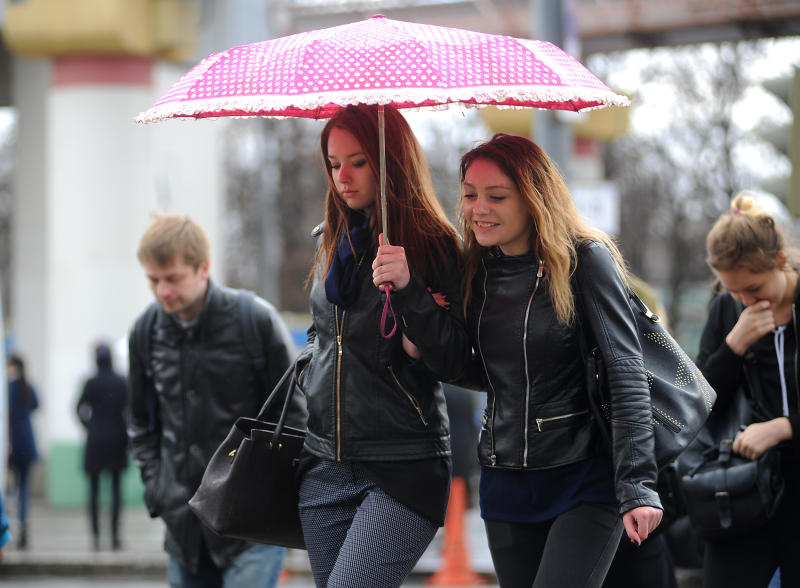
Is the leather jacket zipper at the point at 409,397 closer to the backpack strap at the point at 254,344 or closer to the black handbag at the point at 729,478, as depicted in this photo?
the backpack strap at the point at 254,344

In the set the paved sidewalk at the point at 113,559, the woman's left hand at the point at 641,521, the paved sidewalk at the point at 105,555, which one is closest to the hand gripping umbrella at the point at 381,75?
the woman's left hand at the point at 641,521

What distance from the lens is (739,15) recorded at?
51.8 feet

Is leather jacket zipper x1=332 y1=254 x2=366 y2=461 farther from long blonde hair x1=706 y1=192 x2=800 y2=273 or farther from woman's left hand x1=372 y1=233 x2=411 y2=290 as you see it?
long blonde hair x1=706 y1=192 x2=800 y2=273

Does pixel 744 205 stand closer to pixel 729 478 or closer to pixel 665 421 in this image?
pixel 729 478

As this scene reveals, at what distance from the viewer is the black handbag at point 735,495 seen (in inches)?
167

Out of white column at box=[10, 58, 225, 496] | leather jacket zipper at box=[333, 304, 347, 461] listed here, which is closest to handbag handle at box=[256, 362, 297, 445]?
leather jacket zipper at box=[333, 304, 347, 461]

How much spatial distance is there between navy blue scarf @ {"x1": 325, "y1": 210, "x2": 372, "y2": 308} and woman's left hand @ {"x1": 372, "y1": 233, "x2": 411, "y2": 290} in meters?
0.15

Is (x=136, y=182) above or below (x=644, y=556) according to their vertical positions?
above

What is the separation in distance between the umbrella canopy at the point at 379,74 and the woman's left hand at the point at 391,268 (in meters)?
0.43

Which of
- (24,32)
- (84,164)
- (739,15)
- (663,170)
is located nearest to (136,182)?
(84,164)

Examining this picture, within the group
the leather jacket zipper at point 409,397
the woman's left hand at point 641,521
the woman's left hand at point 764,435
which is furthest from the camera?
the woman's left hand at point 764,435

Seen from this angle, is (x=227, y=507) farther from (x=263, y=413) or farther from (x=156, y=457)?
(x=156, y=457)

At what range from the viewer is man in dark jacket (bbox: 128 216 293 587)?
4488 millimetres

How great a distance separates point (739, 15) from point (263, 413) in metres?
13.3
